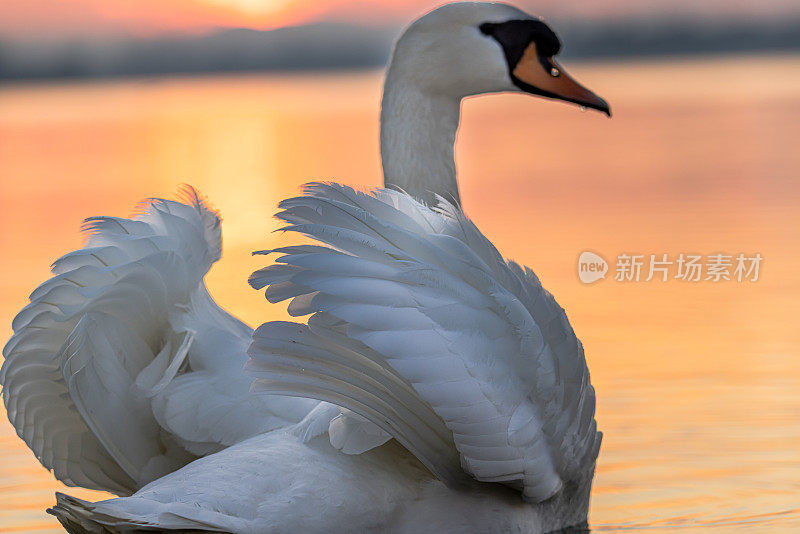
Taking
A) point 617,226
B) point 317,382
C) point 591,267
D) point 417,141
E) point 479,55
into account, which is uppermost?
point 479,55

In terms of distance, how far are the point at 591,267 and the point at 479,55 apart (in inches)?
151

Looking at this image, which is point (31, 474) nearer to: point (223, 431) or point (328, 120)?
point (223, 431)

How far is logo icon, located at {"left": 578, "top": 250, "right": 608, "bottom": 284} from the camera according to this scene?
26.4 ft

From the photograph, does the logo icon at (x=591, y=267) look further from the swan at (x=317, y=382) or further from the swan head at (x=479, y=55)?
the swan at (x=317, y=382)

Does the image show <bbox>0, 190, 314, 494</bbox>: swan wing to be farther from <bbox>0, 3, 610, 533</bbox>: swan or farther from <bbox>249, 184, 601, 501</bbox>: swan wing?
<bbox>249, 184, 601, 501</bbox>: swan wing

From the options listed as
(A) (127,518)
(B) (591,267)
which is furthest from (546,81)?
(B) (591,267)

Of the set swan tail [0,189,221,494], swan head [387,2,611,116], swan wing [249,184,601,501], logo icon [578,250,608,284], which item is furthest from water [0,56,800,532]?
swan head [387,2,611,116]

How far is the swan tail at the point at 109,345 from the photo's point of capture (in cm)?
396

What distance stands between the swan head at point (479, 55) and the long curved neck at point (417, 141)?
0.04 metres

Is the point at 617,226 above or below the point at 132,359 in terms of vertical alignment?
below

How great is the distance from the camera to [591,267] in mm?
8602

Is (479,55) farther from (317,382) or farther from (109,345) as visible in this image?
(317,382)

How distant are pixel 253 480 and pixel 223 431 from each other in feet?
2.04

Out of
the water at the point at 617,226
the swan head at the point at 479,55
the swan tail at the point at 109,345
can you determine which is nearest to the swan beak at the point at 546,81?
the swan head at the point at 479,55
